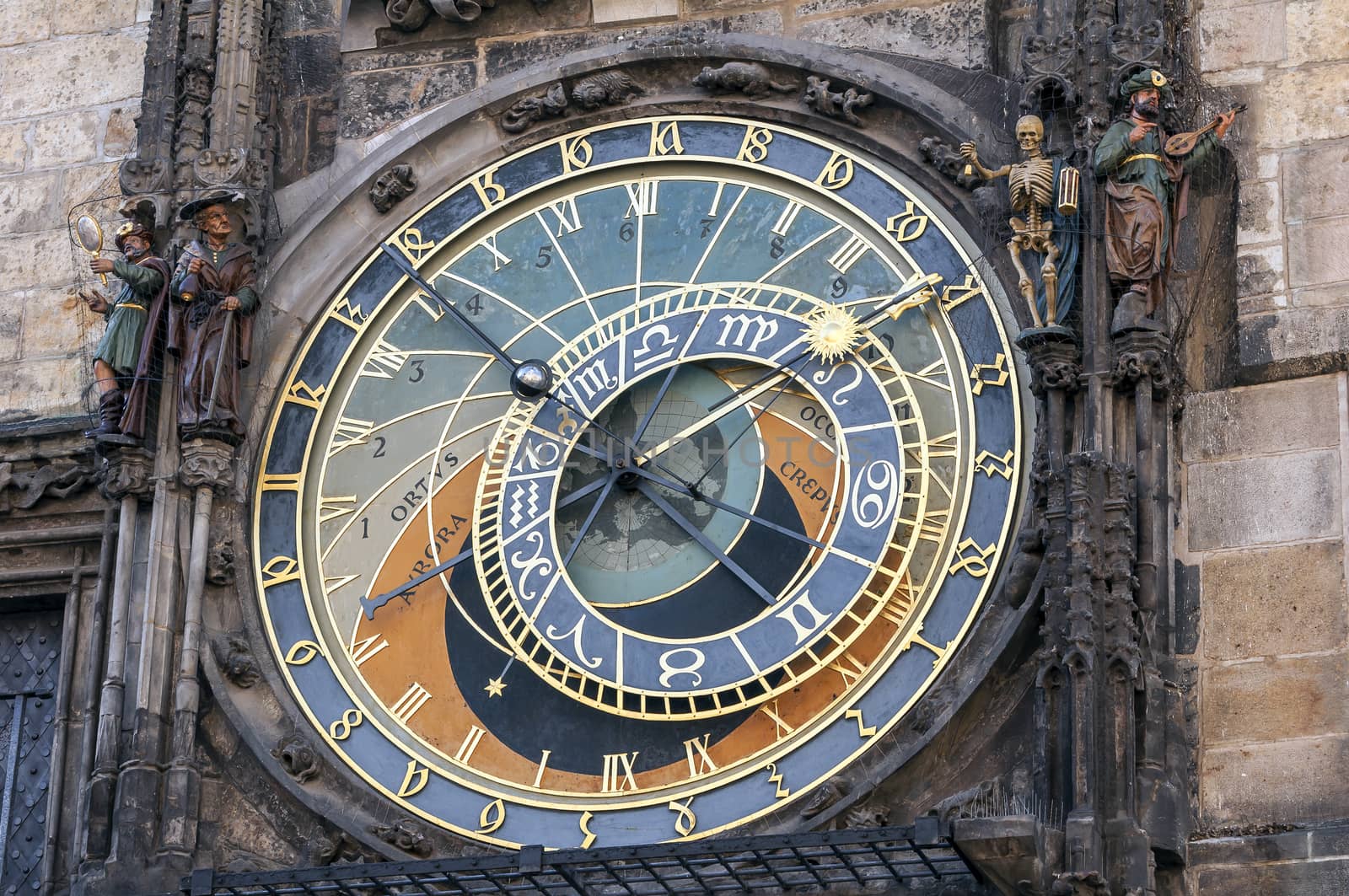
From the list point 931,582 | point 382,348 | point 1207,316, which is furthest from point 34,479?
point 1207,316

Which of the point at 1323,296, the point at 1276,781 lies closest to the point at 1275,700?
the point at 1276,781

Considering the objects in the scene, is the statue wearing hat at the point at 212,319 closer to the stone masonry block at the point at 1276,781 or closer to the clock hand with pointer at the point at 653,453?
the clock hand with pointer at the point at 653,453

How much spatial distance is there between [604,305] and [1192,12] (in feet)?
7.16

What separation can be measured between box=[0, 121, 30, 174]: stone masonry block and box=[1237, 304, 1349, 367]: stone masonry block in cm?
456

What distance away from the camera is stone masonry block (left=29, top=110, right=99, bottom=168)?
12.7 metres

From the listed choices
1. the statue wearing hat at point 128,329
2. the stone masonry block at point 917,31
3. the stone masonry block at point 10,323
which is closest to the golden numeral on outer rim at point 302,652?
the statue wearing hat at point 128,329

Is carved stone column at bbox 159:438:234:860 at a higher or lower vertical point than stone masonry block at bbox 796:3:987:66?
lower

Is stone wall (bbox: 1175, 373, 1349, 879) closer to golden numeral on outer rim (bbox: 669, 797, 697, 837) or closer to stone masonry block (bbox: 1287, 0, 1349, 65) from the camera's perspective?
stone masonry block (bbox: 1287, 0, 1349, 65)

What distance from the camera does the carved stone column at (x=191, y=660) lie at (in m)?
10.9

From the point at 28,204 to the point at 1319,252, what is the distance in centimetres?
467

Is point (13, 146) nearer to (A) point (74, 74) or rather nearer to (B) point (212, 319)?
(A) point (74, 74)

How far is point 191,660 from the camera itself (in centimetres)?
1115

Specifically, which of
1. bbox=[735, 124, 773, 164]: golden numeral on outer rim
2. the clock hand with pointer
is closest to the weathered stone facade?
bbox=[735, 124, 773, 164]: golden numeral on outer rim

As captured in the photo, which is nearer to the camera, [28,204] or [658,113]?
[658,113]
